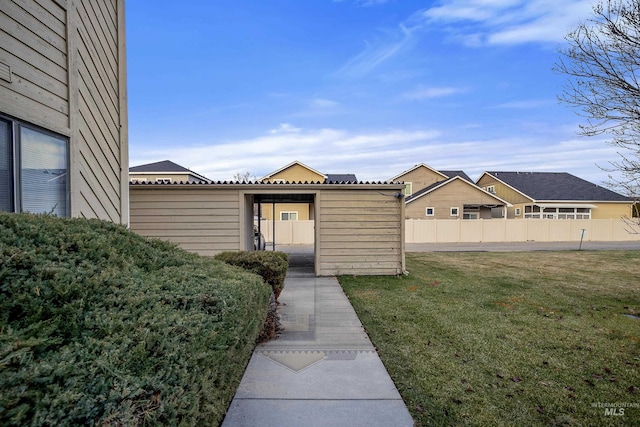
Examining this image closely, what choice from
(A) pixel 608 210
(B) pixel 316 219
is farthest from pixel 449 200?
(B) pixel 316 219

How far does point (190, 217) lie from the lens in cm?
918

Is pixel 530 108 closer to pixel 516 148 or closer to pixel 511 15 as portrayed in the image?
pixel 511 15

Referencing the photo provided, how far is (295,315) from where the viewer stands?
5.89 meters

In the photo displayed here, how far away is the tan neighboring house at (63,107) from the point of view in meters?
3.55

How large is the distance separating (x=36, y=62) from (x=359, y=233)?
757cm

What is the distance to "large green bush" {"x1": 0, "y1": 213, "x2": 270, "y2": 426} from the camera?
1129 mm

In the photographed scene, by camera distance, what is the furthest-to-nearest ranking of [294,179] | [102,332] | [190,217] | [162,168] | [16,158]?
[294,179]
[162,168]
[190,217]
[16,158]
[102,332]

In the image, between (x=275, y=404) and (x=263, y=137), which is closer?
(x=275, y=404)

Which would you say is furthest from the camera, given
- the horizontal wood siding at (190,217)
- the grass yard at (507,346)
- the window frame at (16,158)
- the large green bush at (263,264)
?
the horizontal wood siding at (190,217)

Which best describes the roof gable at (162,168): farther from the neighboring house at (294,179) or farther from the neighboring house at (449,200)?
the neighboring house at (449,200)

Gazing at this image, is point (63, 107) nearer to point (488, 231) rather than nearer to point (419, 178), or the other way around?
point (488, 231)

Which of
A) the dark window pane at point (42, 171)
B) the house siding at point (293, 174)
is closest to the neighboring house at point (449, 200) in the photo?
the house siding at point (293, 174)

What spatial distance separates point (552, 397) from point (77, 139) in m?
6.28

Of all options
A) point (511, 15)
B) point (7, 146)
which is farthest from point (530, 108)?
point (7, 146)
